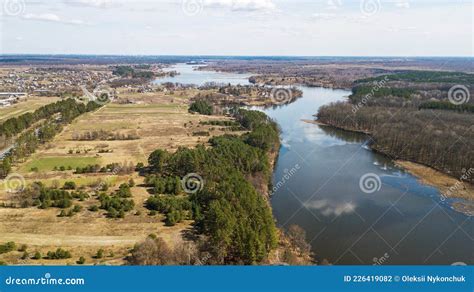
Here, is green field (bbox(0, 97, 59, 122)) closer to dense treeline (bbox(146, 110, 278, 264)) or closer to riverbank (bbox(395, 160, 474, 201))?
dense treeline (bbox(146, 110, 278, 264))

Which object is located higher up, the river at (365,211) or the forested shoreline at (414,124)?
the forested shoreline at (414,124)

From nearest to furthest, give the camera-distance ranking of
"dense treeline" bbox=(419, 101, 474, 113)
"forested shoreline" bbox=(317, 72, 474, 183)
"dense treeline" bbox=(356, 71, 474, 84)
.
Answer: "forested shoreline" bbox=(317, 72, 474, 183) < "dense treeline" bbox=(419, 101, 474, 113) < "dense treeline" bbox=(356, 71, 474, 84)

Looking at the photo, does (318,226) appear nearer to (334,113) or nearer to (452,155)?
(452,155)

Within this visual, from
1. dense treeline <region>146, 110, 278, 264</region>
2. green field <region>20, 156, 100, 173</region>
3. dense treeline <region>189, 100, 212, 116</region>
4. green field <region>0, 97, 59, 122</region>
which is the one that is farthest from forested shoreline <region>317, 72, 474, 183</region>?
green field <region>0, 97, 59, 122</region>

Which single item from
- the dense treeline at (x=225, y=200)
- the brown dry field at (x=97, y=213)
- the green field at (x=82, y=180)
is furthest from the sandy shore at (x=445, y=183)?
the green field at (x=82, y=180)

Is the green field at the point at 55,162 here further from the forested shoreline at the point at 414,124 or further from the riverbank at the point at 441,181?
the forested shoreline at the point at 414,124
